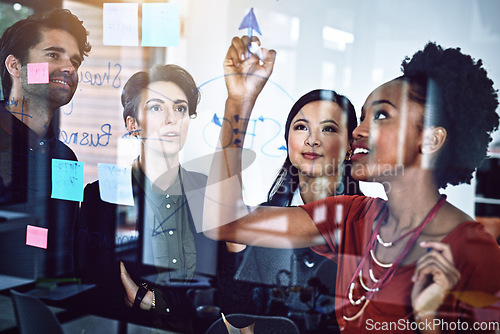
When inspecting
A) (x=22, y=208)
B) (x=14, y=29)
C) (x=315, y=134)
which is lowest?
(x=22, y=208)

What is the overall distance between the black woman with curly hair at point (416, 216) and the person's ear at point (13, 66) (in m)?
1.37

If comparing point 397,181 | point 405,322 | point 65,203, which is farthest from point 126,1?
point 405,322

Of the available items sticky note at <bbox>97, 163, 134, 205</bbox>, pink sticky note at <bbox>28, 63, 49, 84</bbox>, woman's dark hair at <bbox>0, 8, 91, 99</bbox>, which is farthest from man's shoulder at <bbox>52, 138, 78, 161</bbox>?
woman's dark hair at <bbox>0, 8, 91, 99</bbox>

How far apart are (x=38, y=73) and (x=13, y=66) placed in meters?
0.15

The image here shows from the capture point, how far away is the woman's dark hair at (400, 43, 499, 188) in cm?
124

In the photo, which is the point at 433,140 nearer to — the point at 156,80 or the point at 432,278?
the point at 432,278

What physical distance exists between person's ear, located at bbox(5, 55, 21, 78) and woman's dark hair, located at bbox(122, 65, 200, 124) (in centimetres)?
56

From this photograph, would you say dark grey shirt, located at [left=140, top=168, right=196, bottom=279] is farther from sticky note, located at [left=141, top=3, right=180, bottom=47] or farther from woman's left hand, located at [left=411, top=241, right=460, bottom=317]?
woman's left hand, located at [left=411, top=241, right=460, bottom=317]

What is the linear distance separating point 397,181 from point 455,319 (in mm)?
419

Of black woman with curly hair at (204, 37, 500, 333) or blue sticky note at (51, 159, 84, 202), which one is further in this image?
blue sticky note at (51, 159, 84, 202)

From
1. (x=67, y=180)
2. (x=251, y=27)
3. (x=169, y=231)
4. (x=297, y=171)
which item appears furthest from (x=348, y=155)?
(x=67, y=180)

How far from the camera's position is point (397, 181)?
4.36 ft

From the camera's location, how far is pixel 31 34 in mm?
1905

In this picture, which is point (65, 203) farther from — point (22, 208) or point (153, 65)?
point (153, 65)
